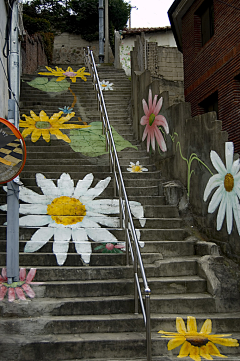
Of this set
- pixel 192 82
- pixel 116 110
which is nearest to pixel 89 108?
pixel 116 110

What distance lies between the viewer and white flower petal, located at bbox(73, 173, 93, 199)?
7188mm

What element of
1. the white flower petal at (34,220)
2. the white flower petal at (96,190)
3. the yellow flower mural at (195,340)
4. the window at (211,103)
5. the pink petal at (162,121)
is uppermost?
the window at (211,103)

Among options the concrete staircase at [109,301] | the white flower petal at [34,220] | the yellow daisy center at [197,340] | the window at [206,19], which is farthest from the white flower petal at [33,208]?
the window at [206,19]

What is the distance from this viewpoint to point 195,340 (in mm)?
4633

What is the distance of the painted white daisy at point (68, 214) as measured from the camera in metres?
5.93

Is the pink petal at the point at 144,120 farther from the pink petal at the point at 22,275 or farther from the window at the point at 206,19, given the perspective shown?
the pink petal at the point at 22,275

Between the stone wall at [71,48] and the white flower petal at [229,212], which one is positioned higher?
the stone wall at [71,48]

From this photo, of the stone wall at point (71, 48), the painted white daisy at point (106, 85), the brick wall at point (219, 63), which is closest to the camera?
the brick wall at point (219, 63)

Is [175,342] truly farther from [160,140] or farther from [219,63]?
[219,63]

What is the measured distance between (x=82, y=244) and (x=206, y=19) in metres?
8.22

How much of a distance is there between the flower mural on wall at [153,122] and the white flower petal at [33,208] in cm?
276

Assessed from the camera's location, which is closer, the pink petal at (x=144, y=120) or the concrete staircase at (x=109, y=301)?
the concrete staircase at (x=109, y=301)

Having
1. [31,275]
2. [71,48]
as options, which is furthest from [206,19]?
[71,48]

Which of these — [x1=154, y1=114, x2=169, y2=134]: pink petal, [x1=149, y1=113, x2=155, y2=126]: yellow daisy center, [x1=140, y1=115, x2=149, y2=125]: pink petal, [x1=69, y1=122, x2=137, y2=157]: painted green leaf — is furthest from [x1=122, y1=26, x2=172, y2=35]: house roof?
[x1=154, y1=114, x2=169, y2=134]: pink petal
